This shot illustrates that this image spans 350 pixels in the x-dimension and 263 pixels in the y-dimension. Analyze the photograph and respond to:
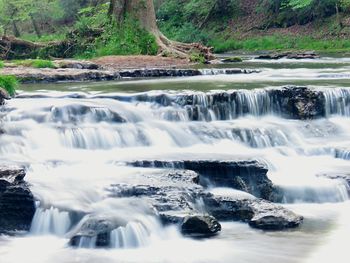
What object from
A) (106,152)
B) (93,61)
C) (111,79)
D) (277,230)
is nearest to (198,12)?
(93,61)

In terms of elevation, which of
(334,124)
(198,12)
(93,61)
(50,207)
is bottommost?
(50,207)

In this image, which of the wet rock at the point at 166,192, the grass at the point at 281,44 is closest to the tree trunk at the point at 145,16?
the grass at the point at 281,44

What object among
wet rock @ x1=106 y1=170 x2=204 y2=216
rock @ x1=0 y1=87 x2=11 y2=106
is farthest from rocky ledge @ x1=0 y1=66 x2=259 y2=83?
wet rock @ x1=106 y1=170 x2=204 y2=216

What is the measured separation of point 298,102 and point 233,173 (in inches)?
186

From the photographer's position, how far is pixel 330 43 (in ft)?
127

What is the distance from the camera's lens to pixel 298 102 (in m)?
15.9

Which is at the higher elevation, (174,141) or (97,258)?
(174,141)

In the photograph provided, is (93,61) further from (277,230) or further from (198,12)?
(198,12)

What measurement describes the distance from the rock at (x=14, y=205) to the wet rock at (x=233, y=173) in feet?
7.14

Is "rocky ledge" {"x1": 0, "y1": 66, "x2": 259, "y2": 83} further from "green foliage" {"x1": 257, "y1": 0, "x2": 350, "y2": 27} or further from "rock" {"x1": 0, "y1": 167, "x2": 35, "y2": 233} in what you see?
"green foliage" {"x1": 257, "y1": 0, "x2": 350, "y2": 27}

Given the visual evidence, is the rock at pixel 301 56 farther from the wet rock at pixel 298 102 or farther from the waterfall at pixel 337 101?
the wet rock at pixel 298 102

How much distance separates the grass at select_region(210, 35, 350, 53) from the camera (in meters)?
38.3

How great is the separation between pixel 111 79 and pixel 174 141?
24.1 ft

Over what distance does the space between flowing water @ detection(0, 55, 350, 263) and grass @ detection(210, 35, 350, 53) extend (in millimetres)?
19137
